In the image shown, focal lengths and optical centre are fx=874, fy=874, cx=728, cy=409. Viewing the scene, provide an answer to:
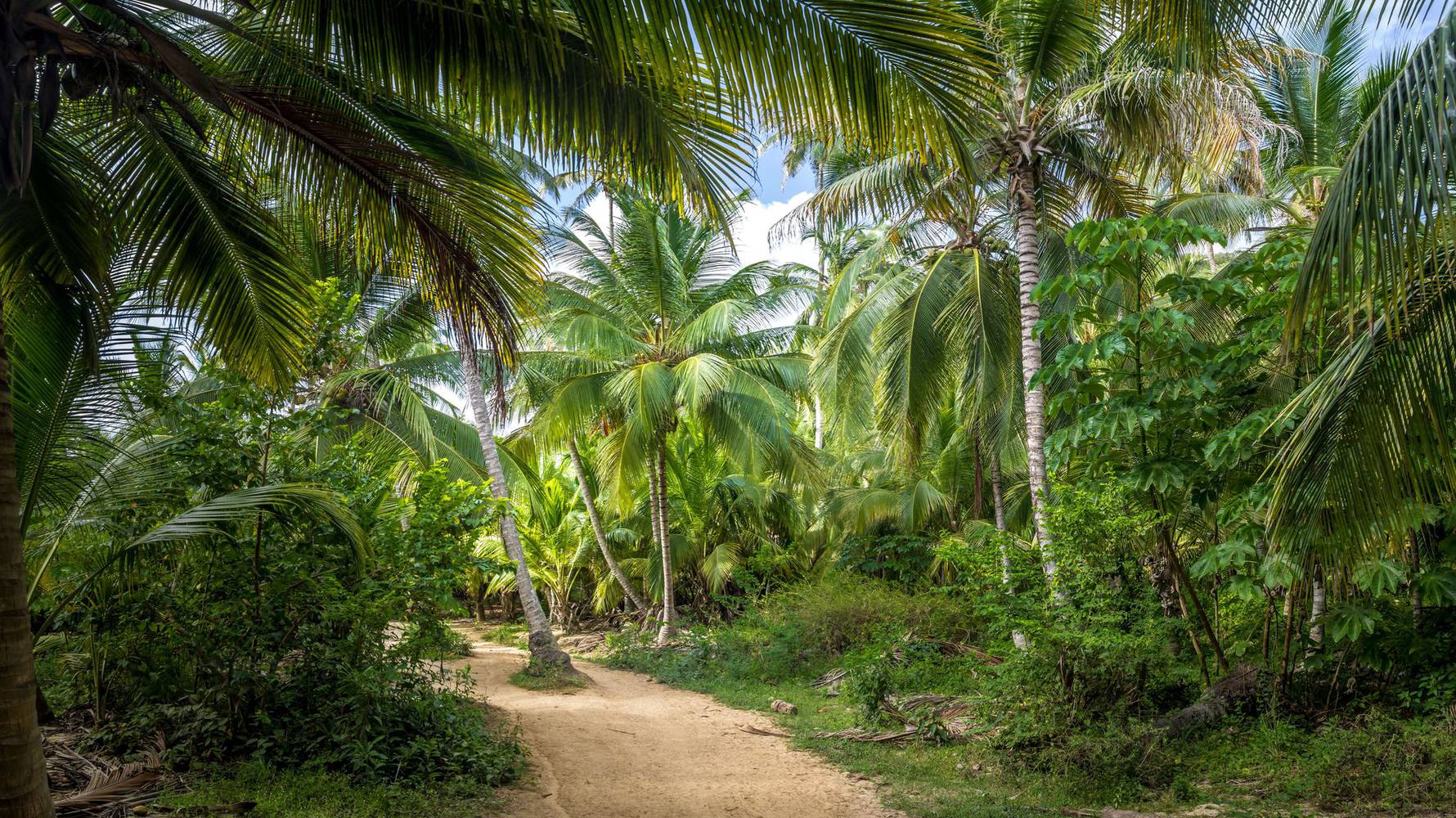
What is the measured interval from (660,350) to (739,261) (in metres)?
9.22

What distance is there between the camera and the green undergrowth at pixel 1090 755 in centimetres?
523

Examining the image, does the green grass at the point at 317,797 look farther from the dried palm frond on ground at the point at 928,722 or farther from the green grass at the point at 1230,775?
the dried palm frond on ground at the point at 928,722

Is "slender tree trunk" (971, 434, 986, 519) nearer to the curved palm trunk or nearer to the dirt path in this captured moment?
the dirt path

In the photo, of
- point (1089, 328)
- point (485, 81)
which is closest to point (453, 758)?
point (485, 81)

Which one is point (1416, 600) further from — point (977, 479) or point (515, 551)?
point (515, 551)

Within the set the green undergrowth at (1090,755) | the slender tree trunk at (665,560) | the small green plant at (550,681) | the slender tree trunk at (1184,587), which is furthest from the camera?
the slender tree trunk at (665,560)

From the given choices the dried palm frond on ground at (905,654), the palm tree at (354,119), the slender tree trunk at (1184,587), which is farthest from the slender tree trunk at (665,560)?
the palm tree at (354,119)

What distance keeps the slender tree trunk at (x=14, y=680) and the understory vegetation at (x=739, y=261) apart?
0.04 ft

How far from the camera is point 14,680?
2822mm

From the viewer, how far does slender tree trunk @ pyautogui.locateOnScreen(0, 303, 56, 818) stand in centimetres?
280

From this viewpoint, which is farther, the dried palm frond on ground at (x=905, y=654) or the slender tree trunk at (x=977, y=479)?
the slender tree trunk at (x=977, y=479)

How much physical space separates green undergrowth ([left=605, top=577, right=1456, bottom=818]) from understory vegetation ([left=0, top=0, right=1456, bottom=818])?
0.04 meters

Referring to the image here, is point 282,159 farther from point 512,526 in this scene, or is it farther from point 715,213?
point 512,526

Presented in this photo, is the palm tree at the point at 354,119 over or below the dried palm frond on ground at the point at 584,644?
over
